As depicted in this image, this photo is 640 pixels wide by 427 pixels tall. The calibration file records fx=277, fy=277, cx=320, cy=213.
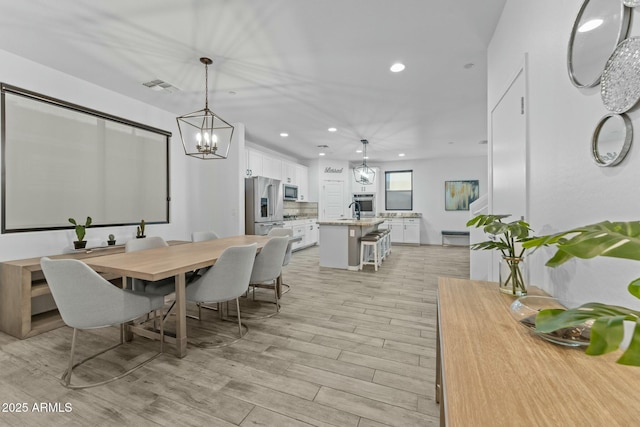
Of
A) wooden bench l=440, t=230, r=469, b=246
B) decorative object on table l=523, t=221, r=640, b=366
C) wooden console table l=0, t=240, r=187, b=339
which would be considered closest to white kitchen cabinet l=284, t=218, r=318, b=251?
wooden bench l=440, t=230, r=469, b=246

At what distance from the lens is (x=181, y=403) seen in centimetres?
163

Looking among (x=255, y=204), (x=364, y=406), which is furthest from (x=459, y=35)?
(x=255, y=204)

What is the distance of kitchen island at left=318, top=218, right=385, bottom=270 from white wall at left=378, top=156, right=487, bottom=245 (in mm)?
4026

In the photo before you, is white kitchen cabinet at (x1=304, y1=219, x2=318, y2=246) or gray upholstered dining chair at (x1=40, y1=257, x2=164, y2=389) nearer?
gray upholstered dining chair at (x1=40, y1=257, x2=164, y2=389)

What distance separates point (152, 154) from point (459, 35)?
13.9ft

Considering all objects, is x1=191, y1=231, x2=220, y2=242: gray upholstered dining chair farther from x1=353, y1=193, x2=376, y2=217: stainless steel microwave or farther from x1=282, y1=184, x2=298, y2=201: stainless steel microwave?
x1=353, y1=193, x2=376, y2=217: stainless steel microwave

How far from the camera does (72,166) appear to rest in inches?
129

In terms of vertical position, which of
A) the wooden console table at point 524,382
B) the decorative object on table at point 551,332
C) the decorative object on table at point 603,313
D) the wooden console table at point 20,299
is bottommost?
the wooden console table at point 20,299

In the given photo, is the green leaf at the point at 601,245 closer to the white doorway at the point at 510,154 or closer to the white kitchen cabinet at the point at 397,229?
the white doorway at the point at 510,154

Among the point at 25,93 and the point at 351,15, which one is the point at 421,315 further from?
the point at 25,93

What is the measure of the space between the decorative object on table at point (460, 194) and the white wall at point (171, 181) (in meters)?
6.07

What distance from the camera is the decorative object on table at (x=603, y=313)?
340 millimetres

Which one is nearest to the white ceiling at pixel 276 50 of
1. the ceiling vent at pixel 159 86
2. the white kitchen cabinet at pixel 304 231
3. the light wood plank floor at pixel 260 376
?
the ceiling vent at pixel 159 86

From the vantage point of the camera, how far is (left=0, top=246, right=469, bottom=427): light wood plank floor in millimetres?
1544
